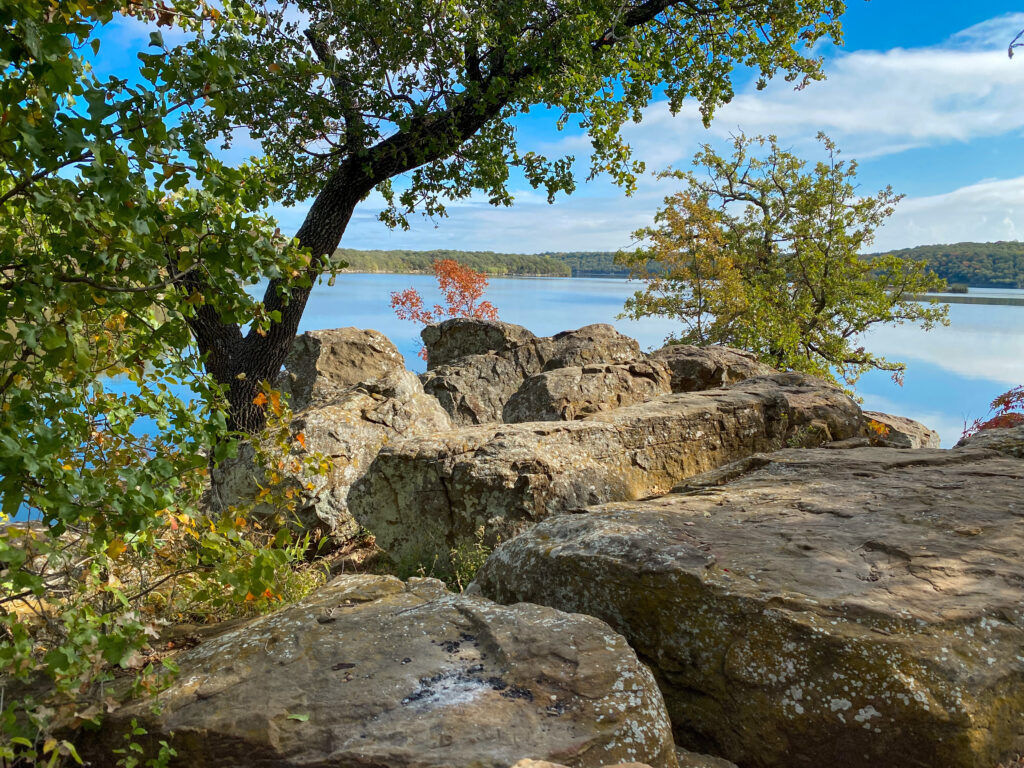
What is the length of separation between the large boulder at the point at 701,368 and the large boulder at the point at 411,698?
8.75m

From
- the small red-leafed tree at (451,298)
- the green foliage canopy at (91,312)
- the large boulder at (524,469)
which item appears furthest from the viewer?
the small red-leafed tree at (451,298)

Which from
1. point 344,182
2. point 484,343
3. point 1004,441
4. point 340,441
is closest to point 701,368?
point 1004,441

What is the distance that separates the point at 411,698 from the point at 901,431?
13.0 m

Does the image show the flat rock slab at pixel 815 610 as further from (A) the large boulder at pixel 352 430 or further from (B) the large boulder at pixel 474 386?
(B) the large boulder at pixel 474 386

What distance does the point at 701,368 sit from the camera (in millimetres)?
12086

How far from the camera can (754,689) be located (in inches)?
139

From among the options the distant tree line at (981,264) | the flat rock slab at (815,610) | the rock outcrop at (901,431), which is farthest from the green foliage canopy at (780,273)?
the distant tree line at (981,264)

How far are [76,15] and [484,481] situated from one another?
503 centimetres

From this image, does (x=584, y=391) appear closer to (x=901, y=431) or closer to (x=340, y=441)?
(x=340, y=441)

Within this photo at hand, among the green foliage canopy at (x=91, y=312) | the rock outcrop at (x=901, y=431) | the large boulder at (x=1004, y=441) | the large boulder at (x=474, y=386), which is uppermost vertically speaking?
the green foliage canopy at (x=91, y=312)

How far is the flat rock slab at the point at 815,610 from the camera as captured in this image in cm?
326

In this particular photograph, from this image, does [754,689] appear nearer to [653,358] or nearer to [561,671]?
[561,671]

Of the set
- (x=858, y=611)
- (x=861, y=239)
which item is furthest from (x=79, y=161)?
(x=861, y=239)

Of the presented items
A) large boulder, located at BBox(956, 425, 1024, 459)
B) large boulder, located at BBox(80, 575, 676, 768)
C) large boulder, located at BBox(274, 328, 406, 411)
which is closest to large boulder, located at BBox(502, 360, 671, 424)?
large boulder, located at BBox(956, 425, 1024, 459)
